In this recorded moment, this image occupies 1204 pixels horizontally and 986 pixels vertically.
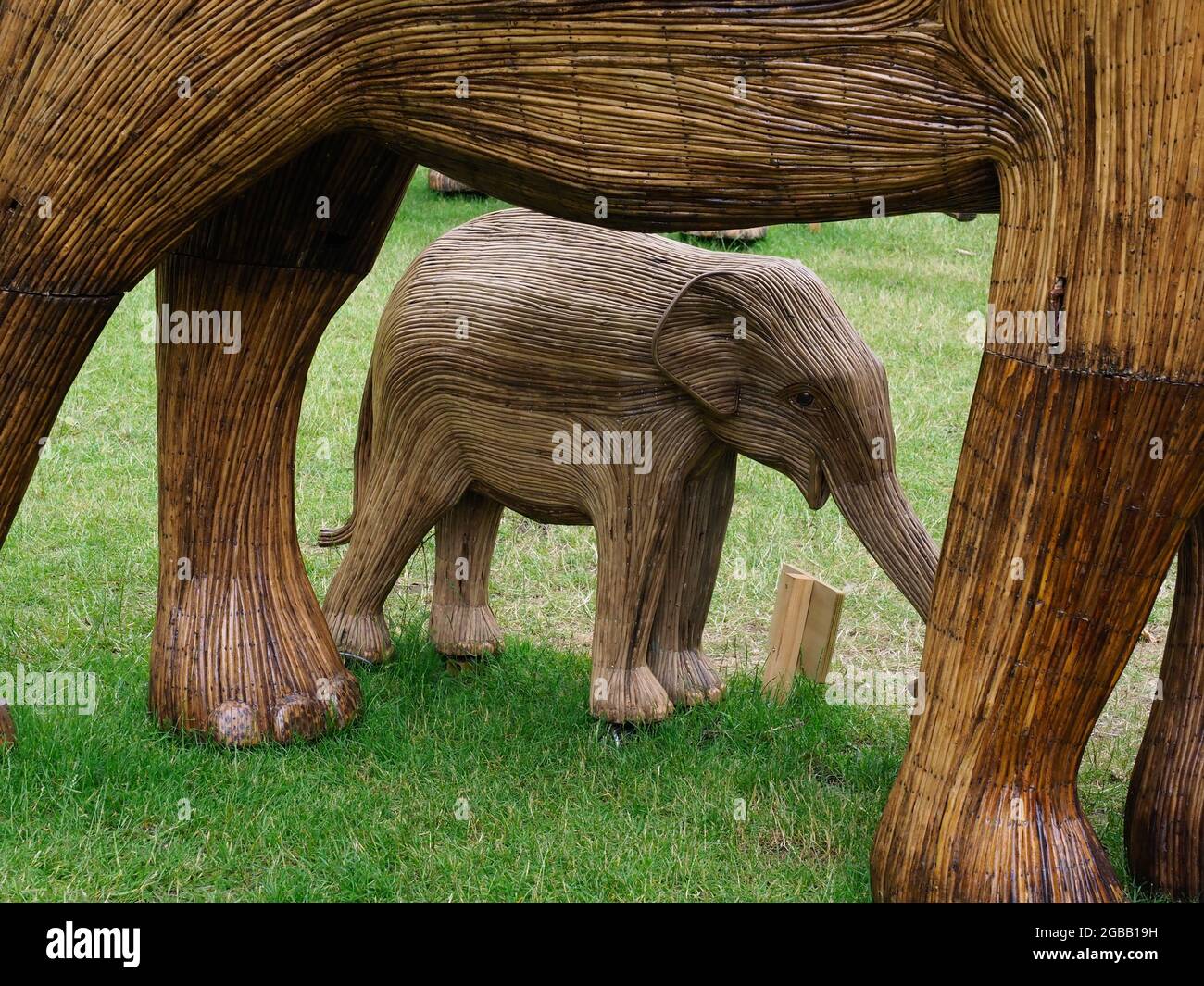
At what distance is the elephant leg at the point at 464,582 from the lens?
2.88 meters

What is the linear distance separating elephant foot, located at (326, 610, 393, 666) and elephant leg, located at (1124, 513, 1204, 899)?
4.92 ft

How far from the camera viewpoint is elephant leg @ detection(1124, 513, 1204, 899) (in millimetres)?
1948

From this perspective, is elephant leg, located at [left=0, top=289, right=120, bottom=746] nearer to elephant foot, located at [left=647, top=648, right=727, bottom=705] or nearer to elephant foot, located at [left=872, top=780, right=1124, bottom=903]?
elephant foot, located at [left=647, top=648, right=727, bottom=705]

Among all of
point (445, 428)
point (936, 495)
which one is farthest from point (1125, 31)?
point (936, 495)

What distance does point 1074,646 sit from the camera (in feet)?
5.37

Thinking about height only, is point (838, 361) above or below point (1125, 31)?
below

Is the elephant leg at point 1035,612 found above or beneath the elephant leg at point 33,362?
beneath

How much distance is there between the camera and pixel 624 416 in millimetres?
2453

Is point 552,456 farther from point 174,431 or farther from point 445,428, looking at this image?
point 174,431

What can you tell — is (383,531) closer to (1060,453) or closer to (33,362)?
(33,362)

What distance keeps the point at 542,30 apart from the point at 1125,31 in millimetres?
672

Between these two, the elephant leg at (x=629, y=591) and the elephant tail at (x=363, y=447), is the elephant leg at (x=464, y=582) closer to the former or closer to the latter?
the elephant tail at (x=363, y=447)

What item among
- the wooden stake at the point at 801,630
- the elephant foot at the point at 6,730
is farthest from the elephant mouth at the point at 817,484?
the elephant foot at the point at 6,730

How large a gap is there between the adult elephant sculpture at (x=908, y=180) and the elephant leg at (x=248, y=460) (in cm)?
40
